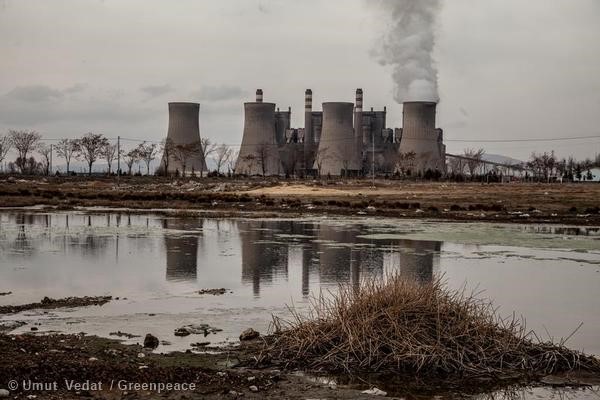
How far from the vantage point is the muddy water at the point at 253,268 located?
9.47 metres

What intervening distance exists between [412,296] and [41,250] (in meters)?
10.5

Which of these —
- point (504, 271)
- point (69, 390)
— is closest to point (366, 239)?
point (504, 271)

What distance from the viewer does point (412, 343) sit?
7309 millimetres

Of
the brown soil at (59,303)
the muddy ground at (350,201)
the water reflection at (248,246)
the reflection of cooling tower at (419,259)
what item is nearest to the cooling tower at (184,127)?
the muddy ground at (350,201)

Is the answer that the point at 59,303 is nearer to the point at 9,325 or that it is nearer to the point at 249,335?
the point at 9,325

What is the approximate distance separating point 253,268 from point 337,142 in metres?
60.1

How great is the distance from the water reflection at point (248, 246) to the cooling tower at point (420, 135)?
43.2 m

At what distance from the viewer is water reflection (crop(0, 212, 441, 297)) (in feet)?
44.2

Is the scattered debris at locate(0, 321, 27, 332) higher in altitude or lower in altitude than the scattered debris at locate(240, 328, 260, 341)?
higher

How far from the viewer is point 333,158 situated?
74812 mm

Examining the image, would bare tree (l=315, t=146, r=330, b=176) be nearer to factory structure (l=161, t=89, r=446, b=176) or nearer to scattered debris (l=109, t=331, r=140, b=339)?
factory structure (l=161, t=89, r=446, b=176)

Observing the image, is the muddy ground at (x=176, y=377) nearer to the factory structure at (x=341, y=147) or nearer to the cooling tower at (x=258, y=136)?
the factory structure at (x=341, y=147)

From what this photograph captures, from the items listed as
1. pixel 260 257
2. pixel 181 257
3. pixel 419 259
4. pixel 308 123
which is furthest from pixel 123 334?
pixel 308 123

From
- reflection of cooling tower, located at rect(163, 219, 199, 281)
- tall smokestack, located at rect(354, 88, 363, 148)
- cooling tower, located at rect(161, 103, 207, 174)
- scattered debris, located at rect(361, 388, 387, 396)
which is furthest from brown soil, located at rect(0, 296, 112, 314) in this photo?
tall smokestack, located at rect(354, 88, 363, 148)
